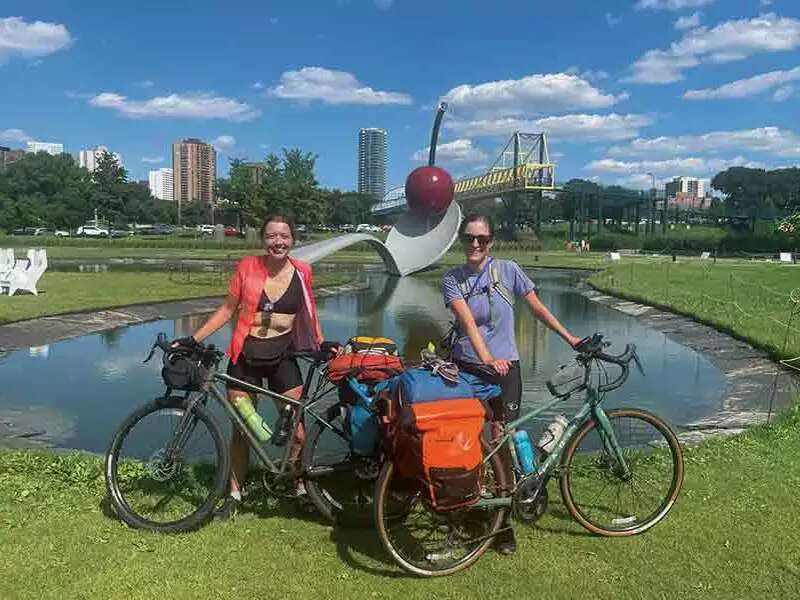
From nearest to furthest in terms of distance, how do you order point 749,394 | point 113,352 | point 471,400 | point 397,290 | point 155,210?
point 471,400 → point 749,394 → point 113,352 → point 397,290 → point 155,210

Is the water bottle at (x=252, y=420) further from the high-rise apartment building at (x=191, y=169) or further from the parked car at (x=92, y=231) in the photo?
the high-rise apartment building at (x=191, y=169)

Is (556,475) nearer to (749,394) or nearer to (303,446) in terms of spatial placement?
(303,446)

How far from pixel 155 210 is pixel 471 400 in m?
100

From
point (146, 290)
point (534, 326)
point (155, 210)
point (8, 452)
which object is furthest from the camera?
point (155, 210)

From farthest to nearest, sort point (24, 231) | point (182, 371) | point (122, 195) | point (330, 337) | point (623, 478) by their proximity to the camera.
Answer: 1. point (24, 231)
2. point (122, 195)
3. point (330, 337)
4. point (623, 478)
5. point (182, 371)

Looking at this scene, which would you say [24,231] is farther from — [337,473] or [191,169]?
[337,473]

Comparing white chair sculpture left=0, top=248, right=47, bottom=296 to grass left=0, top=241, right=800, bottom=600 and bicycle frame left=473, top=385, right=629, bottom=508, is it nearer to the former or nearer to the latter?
grass left=0, top=241, right=800, bottom=600

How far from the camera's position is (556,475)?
12.4 ft

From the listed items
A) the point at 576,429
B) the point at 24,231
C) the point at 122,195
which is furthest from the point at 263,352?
the point at 24,231

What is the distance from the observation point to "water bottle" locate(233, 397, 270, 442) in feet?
12.7

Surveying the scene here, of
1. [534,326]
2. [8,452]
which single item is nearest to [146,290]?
[534,326]

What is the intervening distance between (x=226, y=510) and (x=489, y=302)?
1833 mm

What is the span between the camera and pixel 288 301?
4.08 metres

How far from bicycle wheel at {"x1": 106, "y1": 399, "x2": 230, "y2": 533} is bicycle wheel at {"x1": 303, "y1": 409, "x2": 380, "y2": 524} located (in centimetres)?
48
